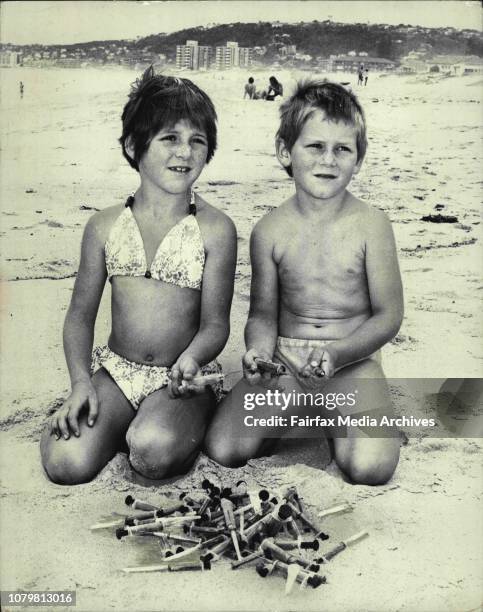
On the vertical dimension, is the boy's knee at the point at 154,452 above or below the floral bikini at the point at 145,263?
below

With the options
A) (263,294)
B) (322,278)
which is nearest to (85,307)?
(263,294)

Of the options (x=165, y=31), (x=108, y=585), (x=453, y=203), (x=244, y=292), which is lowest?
(x=108, y=585)

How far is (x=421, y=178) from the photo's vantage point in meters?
5.29

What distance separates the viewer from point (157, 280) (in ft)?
10.2

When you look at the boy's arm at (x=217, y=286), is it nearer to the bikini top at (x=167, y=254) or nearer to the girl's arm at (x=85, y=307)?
the bikini top at (x=167, y=254)

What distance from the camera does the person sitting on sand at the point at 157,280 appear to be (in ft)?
10.0

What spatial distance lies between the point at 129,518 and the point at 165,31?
78.4 inches

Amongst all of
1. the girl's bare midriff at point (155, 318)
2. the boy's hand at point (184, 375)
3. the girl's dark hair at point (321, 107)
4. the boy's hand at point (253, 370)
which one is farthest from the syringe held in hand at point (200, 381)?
the girl's dark hair at point (321, 107)

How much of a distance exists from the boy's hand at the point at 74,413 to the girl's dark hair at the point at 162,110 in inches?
32.9

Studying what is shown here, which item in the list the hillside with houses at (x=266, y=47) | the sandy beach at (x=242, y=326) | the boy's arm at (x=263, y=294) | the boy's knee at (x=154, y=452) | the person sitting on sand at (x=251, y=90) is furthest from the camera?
the person sitting on sand at (x=251, y=90)

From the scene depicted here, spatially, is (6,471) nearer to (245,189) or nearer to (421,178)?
(245,189)

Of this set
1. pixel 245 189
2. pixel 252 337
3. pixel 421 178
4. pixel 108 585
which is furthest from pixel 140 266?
pixel 421 178

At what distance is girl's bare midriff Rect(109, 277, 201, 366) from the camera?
312 cm

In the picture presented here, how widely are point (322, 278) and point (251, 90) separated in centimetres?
127
